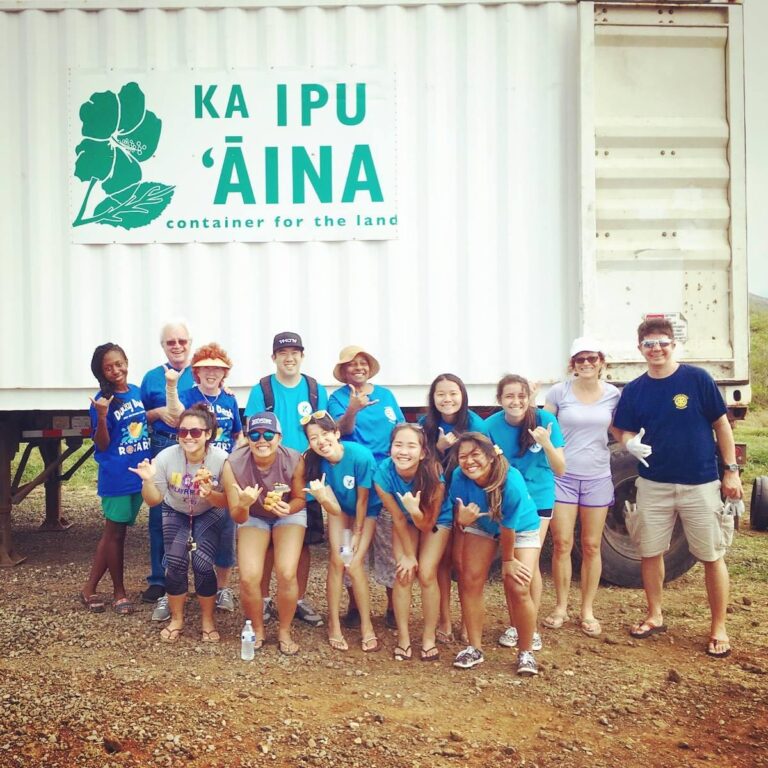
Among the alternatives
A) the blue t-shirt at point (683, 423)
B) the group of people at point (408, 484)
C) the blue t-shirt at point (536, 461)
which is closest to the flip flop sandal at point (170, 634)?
the group of people at point (408, 484)

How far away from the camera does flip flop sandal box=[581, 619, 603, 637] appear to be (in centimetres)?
453

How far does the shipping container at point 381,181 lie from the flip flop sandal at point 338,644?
1616 mm

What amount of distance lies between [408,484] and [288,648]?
1.02 m

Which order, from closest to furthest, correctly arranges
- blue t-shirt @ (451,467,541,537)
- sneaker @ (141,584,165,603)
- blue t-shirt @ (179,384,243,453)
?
1. blue t-shirt @ (451,467,541,537)
2. blue t-shirt @ (179,384,243,453)
3. sneaker @ (141,584,165,603)

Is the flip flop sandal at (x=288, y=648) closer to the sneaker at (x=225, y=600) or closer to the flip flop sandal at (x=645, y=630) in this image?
the sneaker at (x=225, y=600)

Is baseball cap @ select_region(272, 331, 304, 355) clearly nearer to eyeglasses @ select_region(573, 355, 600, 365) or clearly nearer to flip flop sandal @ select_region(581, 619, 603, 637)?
eyeglasses @ select_region(573, 355, 600, 365)

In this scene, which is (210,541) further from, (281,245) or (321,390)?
(281,245)

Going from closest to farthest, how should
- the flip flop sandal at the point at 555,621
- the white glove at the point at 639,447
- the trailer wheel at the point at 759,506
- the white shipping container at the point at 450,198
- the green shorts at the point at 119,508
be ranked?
the white glove at the point at 639,447
the flip flop sandal at the point at 555,621
the green shorts at the point at 119,508
the white shipping container at the point at 450,198
the trailer wheel at the point at 759,506

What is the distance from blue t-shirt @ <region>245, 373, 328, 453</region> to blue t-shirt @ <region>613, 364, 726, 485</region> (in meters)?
1.82

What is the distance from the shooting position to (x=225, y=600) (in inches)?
193

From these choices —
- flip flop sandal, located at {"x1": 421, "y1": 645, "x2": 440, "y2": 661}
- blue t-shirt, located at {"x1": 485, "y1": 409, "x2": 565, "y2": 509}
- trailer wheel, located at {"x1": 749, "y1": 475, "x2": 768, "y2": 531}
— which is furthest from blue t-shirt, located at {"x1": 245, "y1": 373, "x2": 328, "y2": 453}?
trailer wheel, located at {"x1": 749, "y1": 475, "x2": 768, "y2": 531}

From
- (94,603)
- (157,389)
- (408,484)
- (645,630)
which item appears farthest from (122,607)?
(645,630)

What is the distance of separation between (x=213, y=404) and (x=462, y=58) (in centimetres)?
264

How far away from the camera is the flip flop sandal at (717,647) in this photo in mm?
4246
